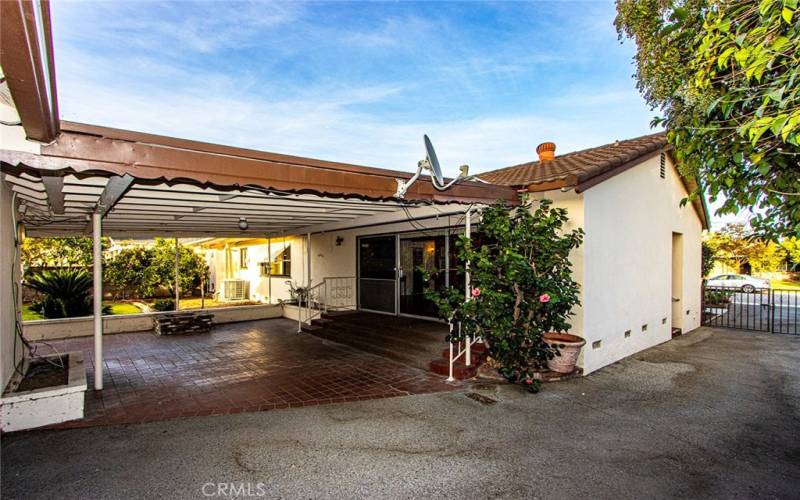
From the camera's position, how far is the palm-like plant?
1012cm

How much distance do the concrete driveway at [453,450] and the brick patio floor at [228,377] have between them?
412 millimetres

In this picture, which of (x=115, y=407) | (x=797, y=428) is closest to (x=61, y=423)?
(x=115, y=407)

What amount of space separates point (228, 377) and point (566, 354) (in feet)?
17.4

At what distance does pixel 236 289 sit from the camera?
16.9m

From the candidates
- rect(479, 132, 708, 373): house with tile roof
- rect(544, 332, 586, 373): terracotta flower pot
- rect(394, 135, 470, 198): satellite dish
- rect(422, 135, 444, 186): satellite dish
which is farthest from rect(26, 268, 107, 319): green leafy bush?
rect(544, 332, 586, 373): terracotta flower pot

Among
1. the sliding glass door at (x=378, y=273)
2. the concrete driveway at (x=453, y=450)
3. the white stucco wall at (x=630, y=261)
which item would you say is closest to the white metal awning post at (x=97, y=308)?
the concrete driveway at (x=453, y=450)

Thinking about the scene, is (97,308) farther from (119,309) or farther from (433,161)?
(119,309)

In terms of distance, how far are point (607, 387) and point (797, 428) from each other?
197 centimetres

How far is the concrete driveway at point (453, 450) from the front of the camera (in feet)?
10.5

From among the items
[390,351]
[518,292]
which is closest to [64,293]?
[390,351]

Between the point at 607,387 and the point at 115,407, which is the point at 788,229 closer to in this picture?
the point at 607,387

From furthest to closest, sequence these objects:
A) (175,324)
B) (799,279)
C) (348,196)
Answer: (799,279)
(175,324)
(348,196)

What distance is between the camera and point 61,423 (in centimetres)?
444

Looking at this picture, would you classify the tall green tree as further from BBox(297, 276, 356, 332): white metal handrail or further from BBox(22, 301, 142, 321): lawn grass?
BBox(22, 301, 142, 321): lawn grass
